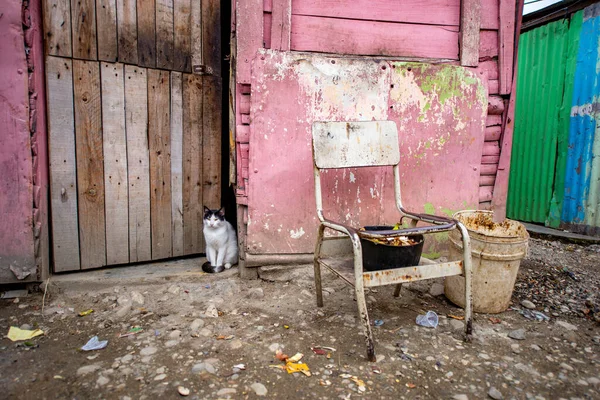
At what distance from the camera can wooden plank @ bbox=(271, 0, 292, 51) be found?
9.49 feet

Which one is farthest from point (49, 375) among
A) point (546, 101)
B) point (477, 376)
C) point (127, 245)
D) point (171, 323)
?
point (546, 101)

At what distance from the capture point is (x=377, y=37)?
3.13 meters

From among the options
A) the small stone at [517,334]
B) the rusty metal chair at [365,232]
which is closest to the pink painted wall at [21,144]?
the rusty metal chair at [365,232]

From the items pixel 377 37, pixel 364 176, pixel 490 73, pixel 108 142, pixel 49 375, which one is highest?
pixel 377 37

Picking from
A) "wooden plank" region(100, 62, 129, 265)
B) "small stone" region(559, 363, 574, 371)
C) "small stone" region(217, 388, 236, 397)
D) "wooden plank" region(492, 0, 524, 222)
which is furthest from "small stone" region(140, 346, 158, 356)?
"wooden plank" region(492, 0, 524, 222)

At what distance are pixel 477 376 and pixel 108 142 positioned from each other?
309cm

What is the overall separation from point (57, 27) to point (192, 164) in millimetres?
1434

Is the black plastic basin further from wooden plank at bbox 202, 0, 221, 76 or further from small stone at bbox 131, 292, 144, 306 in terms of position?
wooden plank at bbox 202, 0, 221, 76

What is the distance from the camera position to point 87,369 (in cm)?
195

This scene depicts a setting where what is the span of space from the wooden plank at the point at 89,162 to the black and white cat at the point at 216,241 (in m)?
0.86

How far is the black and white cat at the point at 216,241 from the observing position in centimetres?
319

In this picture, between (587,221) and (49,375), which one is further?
(587,221)

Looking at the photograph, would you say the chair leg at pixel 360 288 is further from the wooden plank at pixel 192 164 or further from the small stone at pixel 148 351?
the wooden plank at pixel 192 164

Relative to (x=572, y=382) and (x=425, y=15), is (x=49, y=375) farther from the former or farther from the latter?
(x=425, y=15)
